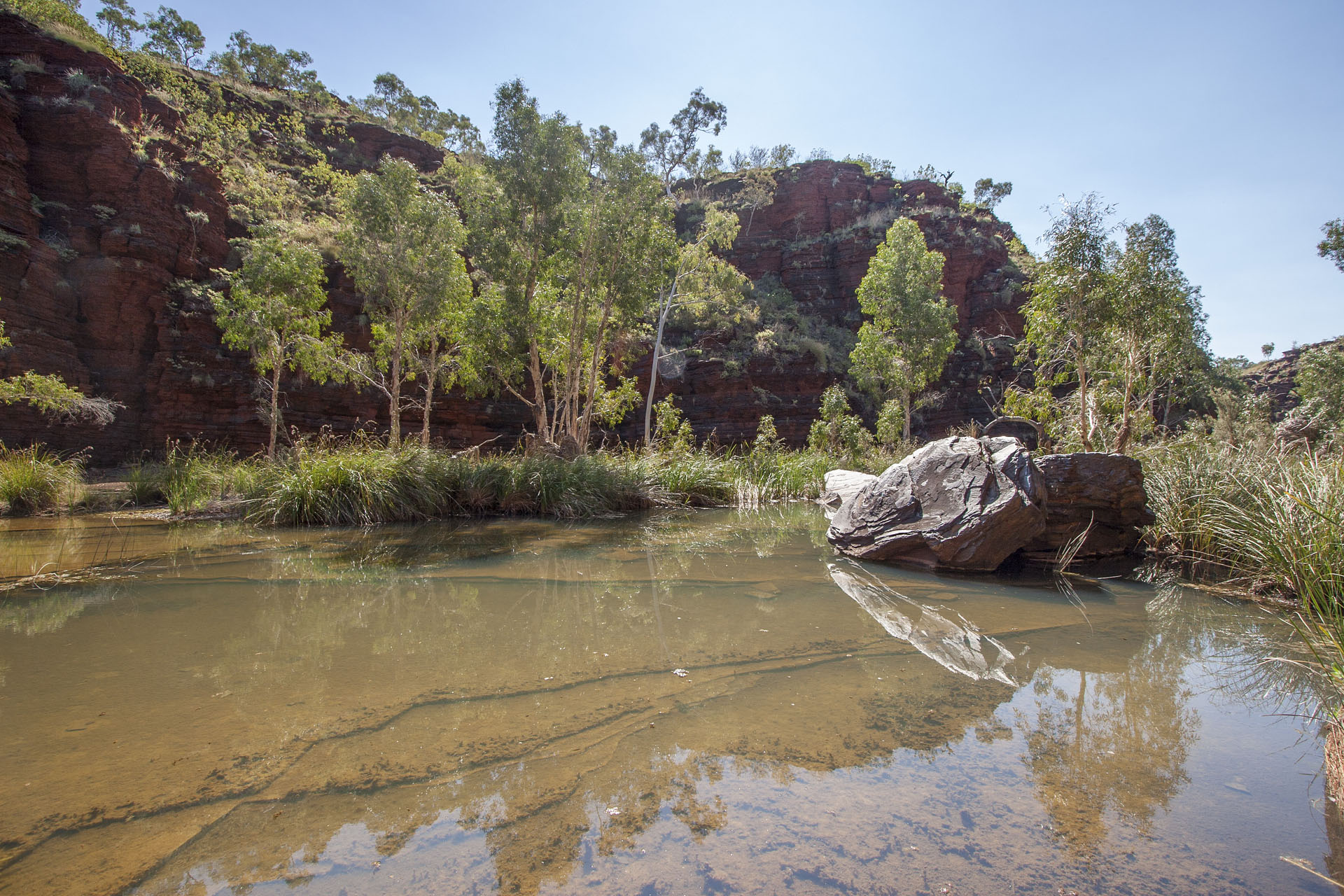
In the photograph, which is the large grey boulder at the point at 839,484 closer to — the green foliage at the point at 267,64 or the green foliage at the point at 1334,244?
the green foliage at the point at 1334,244

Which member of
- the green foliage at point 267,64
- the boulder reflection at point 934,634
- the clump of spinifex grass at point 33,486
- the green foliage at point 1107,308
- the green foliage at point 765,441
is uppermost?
the green foliage at point 267,64

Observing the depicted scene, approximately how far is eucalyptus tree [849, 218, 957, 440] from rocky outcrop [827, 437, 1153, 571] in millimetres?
14452

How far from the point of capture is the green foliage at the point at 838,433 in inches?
723

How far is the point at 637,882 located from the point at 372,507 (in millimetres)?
9182

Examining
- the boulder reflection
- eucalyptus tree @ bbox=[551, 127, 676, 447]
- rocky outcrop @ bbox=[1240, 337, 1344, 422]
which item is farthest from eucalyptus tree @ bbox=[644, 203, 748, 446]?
rocky outcrop @ bbox=[1240, 337, 1344, 422]

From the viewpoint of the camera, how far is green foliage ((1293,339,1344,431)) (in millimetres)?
21812

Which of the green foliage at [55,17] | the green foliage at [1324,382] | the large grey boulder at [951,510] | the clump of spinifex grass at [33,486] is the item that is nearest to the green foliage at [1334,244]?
the green foliage at [1324,382]

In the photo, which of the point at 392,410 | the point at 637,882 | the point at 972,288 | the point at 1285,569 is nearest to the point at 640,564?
the point at 637,882

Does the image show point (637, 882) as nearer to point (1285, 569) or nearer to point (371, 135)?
point (1285, 569)

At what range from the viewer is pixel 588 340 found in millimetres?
16750

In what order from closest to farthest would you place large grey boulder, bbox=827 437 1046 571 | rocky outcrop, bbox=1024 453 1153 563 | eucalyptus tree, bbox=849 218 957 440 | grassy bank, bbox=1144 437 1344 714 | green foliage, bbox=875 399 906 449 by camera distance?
1. grassy bank, bbox=1144 437 1344 714
2. large grey boulder, bbox=827 437 1046 571
3. rocky outcrop, bbox=1024 453 1153 563
4. green foliage, bbox=875 399 906 449
5. eucalyptus tree, bbox=849 218 957 440

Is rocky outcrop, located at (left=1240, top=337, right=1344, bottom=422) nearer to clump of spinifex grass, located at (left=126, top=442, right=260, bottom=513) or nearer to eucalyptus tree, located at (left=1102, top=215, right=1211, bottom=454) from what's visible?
eucalyptus tree, located at (left=1102, top=215, right=1211, bottom=454)

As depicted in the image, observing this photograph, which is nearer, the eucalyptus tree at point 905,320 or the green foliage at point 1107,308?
the green foliage at point 1107,308

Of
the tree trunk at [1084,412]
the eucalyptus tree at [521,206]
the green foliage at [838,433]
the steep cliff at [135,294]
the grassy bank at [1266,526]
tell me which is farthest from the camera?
the green foliage at [838,433]
